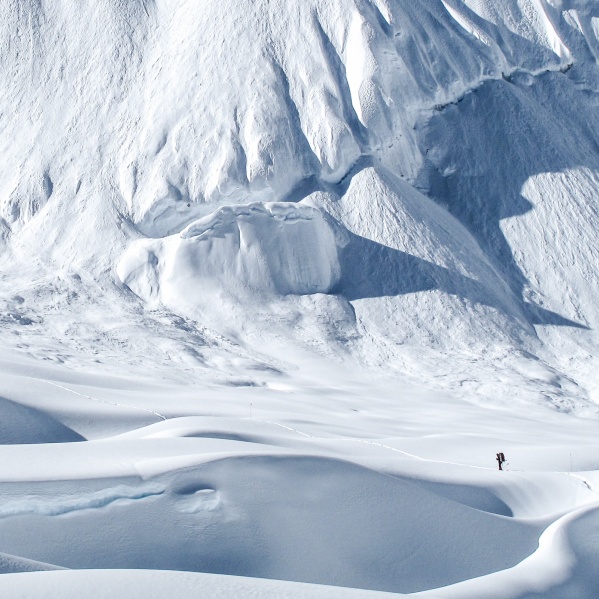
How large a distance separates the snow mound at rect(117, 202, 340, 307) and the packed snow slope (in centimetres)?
6

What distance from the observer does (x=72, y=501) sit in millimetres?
6875

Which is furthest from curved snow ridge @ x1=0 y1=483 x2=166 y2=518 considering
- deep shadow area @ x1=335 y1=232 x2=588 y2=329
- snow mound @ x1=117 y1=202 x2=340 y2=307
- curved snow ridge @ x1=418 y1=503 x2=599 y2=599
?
deep shadow area @ x1=335 y1=232 x2=588 y2=329

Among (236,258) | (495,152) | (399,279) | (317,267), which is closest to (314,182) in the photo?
(317,267)

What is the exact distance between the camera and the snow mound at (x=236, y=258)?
25562mm

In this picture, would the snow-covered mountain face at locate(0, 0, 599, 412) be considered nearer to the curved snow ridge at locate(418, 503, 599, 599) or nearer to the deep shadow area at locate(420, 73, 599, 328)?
the deep shadow area at locate(420, 73, 599, 328)

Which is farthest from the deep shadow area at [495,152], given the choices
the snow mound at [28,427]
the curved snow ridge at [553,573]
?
the curved snow ridge at [553,573]

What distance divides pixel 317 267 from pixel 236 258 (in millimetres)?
2203

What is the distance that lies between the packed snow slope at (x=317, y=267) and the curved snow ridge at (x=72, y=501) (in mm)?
55

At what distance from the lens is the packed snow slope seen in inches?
315

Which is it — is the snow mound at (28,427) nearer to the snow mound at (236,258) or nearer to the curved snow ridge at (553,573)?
the curved snow ridge at (553,573)

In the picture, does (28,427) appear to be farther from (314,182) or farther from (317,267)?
(314,182)

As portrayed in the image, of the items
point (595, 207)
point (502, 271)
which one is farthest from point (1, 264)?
point (595, 207)

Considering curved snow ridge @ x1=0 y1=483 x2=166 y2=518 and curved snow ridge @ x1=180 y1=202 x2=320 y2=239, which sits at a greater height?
curved snow ridge @ x1=180 y1=202 x2=320 y2=239

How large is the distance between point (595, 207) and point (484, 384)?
9.68m
